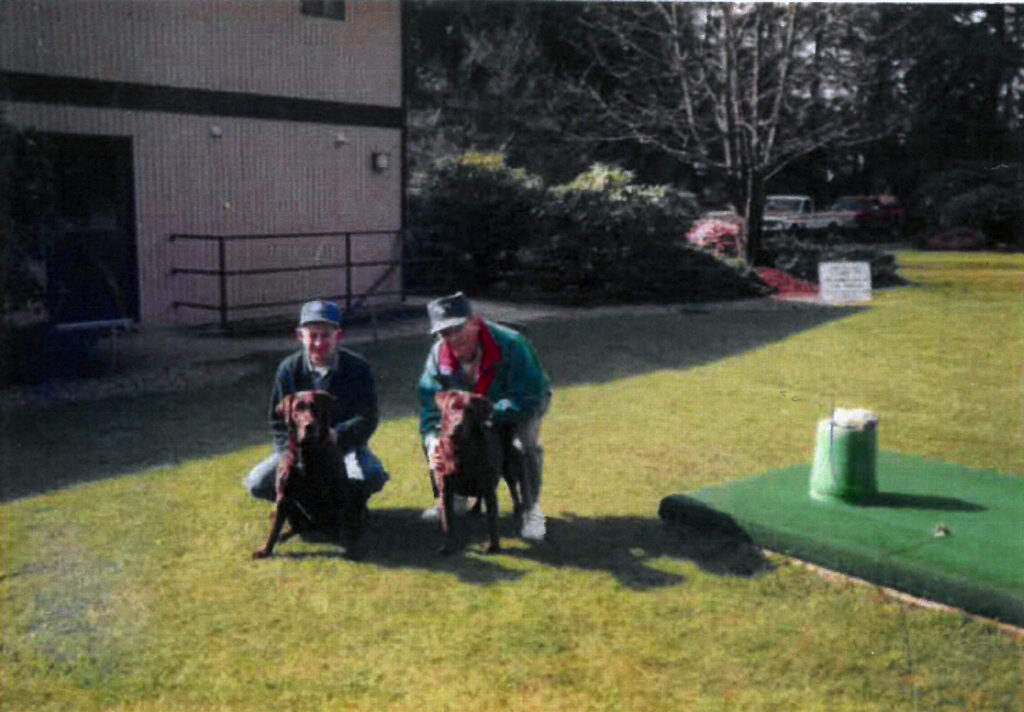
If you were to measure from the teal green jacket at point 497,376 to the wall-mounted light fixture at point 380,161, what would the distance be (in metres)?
0.75

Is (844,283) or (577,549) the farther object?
(844,283)

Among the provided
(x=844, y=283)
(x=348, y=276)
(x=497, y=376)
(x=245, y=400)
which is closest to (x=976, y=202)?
(x=844, y=283)

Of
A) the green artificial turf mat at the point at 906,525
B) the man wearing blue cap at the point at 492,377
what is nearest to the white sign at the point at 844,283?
the green artificial turf mat at the point at 906,525

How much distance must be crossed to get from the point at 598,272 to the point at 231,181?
6.14 ft

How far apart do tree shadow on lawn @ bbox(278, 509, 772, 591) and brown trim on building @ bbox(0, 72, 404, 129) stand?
67.7 inches

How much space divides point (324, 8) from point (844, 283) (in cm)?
237

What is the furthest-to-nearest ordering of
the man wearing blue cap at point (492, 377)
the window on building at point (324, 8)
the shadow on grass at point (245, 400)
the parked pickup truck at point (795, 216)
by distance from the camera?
the shadow on grass at point (245, 400) → the parked pickup truck at point (795, 216) → the man wearing blue cap at point (492, 377) → the window on building at point (324, 8)

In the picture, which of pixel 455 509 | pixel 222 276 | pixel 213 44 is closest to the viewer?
pixel 213 44

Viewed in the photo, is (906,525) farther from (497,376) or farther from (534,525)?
(497,376)

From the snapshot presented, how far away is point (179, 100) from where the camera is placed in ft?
12.2

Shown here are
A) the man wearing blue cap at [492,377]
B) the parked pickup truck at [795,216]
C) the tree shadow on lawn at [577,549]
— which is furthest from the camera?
the parked pickup truck at [795,216]

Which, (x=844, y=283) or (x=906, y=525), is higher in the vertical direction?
(x=844, y=283)

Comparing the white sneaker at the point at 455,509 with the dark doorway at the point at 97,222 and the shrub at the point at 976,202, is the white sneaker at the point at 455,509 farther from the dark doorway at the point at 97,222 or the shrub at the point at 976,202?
the shrub at the point at 976,202

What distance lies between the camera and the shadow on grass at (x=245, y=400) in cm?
450
